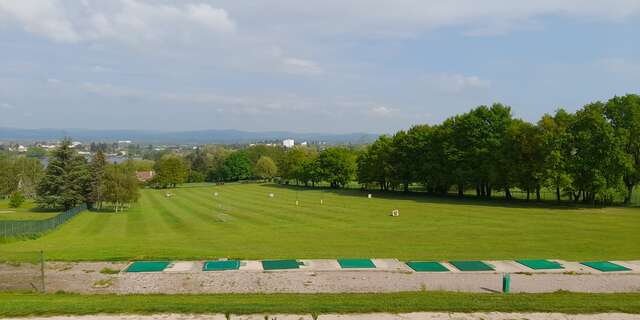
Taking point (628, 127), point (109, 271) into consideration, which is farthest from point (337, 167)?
point (109, 271)

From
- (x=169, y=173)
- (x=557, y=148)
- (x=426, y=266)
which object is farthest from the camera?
(x=169, y=173)

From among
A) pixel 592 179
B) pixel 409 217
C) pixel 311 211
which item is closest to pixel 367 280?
pixel 409 217

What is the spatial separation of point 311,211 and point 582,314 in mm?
41637

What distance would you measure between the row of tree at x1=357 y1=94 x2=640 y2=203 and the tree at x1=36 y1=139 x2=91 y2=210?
47732mm

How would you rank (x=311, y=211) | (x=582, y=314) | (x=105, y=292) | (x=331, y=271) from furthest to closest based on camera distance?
1. (x=311, y=211)
2. (x=331, y=271)
3. (x=105, y=292)
4. (x=582, y=314)

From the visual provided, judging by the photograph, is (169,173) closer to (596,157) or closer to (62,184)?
(62,184)

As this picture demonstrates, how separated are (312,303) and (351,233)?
2123cm

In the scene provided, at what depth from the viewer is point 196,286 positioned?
18.1 m

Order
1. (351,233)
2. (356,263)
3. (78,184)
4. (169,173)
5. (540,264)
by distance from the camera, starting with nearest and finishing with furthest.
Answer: (540,264) < (356,263) < (351,233) < (78,184) < (169,173)

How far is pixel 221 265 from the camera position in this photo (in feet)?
68.8

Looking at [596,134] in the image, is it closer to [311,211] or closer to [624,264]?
[311,211]

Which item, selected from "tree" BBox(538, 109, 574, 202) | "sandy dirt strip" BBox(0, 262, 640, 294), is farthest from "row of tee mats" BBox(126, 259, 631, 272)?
"tree" BBox(538, 109, 574, 202)

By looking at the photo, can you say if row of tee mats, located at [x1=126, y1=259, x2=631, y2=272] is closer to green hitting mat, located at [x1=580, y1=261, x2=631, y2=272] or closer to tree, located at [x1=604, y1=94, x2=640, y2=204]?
green hitting mat, located at [x1=580, y1=261, x2=631, y2=272]

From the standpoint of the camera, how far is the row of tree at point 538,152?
5175cm
